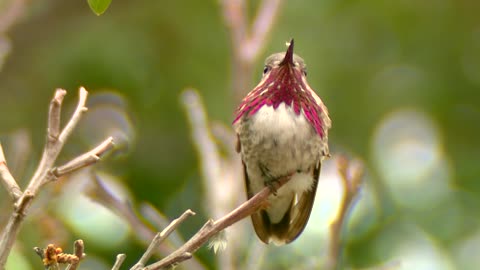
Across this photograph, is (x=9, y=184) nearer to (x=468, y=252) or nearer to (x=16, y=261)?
(x=16, y=261)

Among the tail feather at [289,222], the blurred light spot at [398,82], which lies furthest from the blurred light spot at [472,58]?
the tail feather at [289,222]

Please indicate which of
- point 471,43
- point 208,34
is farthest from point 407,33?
point 208,34

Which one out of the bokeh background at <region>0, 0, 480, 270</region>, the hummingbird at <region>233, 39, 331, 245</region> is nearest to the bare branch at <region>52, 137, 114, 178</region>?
the hummingbird at <region>233, 39, 331, 245</region>

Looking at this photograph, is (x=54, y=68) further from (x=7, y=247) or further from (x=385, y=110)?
(x=7, y=247)

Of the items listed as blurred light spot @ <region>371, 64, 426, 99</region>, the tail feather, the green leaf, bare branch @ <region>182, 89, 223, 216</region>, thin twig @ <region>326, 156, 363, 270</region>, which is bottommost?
the green leaf

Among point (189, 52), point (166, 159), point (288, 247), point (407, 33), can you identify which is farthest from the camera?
point (407, 33)

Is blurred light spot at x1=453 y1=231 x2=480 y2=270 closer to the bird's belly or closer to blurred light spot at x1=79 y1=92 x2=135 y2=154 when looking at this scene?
blurred light spot at x1=79 y1=92 x2=135 y2=154

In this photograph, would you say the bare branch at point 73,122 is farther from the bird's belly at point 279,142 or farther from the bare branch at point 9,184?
the bird's belly at point 279,142
